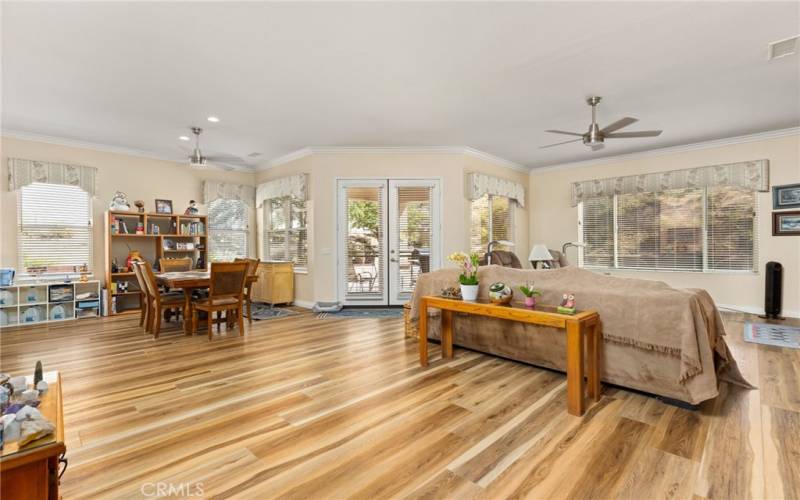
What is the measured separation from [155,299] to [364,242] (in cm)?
306

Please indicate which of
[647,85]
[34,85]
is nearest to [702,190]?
[647,85]

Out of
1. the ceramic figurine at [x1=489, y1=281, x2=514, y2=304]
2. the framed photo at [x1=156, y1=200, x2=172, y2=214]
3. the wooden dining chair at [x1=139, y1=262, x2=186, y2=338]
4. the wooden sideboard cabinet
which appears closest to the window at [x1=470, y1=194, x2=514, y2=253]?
the wooden sideboard cabinet

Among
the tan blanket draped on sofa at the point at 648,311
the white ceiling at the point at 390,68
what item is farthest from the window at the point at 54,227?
the tan blanket draped on sofa at the point at 648,311

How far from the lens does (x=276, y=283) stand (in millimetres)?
6512

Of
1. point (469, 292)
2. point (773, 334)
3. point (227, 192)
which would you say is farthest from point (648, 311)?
point (227, 192)

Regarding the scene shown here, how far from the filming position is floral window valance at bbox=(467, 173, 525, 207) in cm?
642

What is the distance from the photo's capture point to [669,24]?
279 cm

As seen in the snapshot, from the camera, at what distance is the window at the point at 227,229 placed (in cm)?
716

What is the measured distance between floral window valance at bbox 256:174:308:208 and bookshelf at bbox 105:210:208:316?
115 cm

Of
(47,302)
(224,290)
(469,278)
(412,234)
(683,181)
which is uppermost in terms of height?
(683,181)

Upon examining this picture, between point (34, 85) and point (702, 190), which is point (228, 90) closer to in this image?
point (34, 85)

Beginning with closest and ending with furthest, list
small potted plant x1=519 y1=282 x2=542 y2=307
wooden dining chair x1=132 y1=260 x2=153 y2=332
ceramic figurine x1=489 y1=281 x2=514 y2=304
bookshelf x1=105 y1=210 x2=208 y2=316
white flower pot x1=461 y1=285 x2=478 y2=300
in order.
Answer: small potted plant x1=519 y1=282 x2=542 y2=307
ceramic figurine x1=489 y1=281 x2=514 y2=304
white flower pot x1=461 y1=285 x2=478 y2=300
wooden dining chair x1=132 y1=260 x2=153 y2=332
bookshelf x1=105 y1=210 x2=208 y2=316

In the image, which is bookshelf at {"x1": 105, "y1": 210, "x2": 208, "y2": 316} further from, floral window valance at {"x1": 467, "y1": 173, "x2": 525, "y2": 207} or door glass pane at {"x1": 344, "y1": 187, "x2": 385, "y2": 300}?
floral window valance at {"x1": 467, "y1": 173, "x2": 525, "y2": 207}

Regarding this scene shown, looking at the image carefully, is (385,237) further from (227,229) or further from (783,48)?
(783,48)
